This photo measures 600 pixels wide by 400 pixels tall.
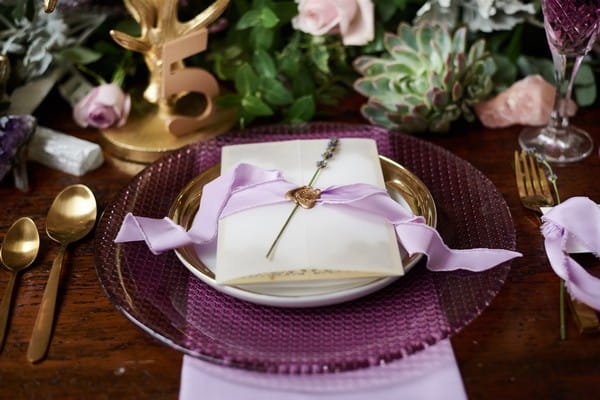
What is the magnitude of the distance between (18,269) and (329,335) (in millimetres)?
291

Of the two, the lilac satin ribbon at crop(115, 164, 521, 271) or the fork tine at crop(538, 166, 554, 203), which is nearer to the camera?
the lilac satin ribbon at crop(115, 164, 521, 271)

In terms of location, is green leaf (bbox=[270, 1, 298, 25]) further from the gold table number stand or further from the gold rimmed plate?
the gold rimmed plate

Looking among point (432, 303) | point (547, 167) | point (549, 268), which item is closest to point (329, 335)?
point (432, 303)

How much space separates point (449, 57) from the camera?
2.35 feet

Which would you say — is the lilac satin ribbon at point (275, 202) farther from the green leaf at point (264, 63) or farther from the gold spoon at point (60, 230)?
the green leaf at point (264, 63)

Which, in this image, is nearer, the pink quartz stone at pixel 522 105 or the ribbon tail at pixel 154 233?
the ribbon tail at pixel 154 233

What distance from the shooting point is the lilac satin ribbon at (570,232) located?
540 mm

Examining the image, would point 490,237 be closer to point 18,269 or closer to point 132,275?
point 132,275

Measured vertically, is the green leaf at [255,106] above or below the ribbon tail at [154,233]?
below

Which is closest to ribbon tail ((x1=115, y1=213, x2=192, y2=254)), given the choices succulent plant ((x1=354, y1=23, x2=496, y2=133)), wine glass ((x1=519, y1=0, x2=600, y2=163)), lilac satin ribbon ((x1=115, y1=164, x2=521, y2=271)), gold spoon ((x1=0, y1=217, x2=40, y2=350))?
lilac satin ribbon ((x1=115, y1=164, x2=521, y2=271))

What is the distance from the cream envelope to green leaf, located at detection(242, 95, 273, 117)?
18cm

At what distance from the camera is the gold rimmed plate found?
0.50 m

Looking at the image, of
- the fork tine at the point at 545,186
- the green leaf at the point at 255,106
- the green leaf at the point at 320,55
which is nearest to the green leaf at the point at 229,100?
the green leaf at the point at 255,106

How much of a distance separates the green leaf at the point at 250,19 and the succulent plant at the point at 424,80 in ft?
0.41
